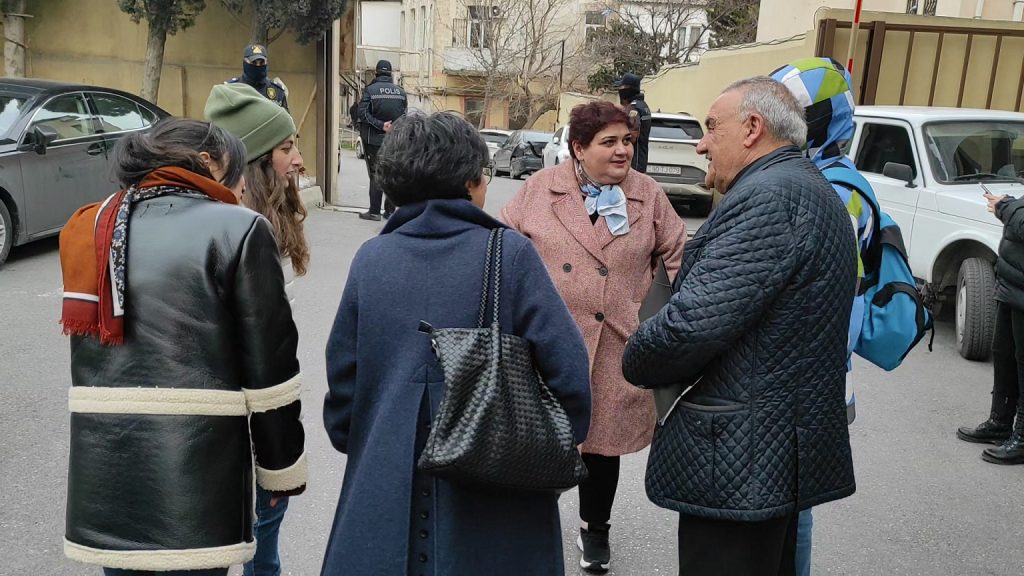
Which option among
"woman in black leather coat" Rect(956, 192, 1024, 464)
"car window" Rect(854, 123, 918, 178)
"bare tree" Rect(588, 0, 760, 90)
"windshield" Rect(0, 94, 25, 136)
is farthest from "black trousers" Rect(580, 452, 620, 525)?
"bare tree" Rect(588, 0, 760, 90)

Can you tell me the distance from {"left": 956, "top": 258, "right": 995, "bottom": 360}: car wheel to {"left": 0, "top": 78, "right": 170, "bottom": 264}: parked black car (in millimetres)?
7322

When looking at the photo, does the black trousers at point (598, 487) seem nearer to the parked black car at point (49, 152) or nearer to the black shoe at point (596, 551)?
the black shoe at point (596, 551)

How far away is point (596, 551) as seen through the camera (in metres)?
3.62

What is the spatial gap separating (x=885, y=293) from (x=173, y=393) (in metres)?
2.20

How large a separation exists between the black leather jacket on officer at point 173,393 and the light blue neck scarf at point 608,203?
161 cm

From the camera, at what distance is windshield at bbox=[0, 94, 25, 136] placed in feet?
26.8

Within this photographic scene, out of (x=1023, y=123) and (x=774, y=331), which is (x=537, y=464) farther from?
(x=1023, y=123)

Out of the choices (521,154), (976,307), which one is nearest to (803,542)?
(976,307)

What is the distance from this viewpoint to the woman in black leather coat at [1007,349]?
4.71 metres

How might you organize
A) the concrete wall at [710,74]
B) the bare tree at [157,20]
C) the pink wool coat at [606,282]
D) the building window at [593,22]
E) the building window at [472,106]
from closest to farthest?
the pink wool coat at [606,282], the bare tree at [157,20], the concrete wall at [710,74], the building window at [593,22], the building window at [472,106]

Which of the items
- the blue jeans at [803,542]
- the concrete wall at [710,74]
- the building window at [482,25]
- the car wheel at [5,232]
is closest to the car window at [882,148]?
the concrete wall at [710,74]

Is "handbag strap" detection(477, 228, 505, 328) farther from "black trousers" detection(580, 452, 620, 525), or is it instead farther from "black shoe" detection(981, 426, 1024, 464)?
"black shoe" detection(981, 426, 1024, 464)

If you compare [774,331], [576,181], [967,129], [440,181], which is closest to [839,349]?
[774,331]

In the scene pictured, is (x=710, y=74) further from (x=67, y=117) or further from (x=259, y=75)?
(x=67, y=117)
